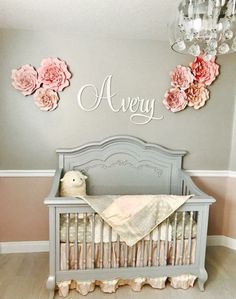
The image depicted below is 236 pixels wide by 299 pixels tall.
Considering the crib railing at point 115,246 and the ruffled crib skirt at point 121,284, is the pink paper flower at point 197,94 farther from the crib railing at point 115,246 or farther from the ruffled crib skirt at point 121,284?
the ruffled crib skirt at point 121,284

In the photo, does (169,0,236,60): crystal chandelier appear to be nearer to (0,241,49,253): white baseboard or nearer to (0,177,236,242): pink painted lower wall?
(0,177,236,242): pink painted lower wall

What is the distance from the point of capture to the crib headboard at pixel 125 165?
2486 millimetres

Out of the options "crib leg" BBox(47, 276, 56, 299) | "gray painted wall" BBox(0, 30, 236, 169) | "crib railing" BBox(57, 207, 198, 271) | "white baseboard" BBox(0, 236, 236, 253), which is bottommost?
"white baseboard" BBox(0, 236, 236, 253)

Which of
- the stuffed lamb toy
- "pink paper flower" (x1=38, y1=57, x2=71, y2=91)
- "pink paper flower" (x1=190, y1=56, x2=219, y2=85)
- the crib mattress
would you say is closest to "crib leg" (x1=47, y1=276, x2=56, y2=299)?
the crib mattress

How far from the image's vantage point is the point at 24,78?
2.35m

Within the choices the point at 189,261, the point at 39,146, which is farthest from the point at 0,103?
the point at 189,261

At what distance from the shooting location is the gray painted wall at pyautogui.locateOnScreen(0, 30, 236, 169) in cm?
238

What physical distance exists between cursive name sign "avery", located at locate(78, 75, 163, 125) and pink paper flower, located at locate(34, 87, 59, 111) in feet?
0.77

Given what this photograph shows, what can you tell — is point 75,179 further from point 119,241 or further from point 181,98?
point 181,98

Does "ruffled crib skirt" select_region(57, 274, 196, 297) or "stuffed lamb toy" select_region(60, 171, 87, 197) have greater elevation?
"stuffed lamb toy" select_region(60, 171, 87, 197)

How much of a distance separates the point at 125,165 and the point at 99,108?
0.60 metres

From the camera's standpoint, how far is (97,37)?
2.43m

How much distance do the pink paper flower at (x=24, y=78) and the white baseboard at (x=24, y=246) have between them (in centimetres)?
146

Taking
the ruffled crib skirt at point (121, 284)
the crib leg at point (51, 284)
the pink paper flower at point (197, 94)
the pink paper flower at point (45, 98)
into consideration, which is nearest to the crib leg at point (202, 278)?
the ruffled crib skirt at point (121, 284)
